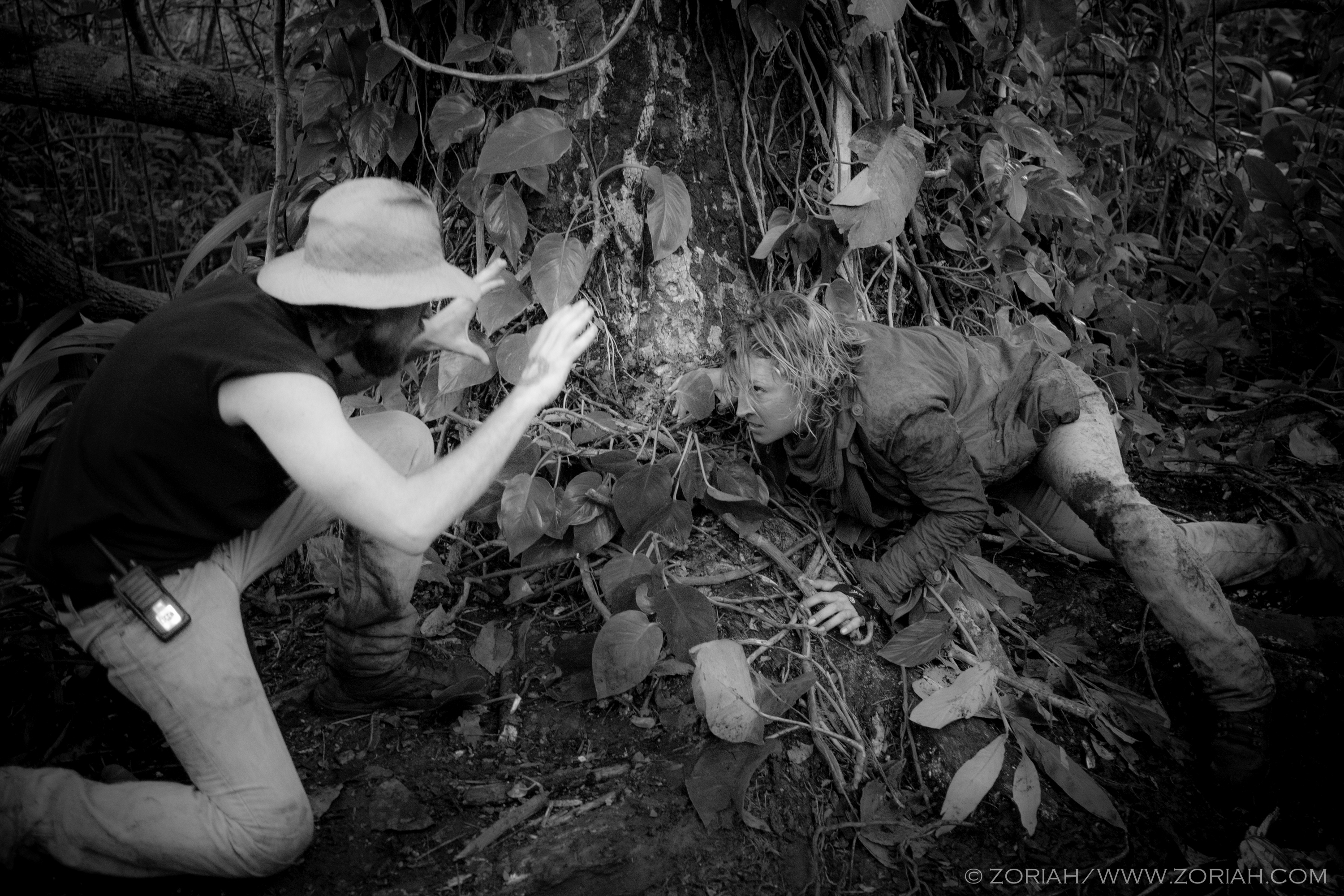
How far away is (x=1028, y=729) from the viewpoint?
2.14m

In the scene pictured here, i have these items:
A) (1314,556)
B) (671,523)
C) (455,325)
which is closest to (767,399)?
(671,523)

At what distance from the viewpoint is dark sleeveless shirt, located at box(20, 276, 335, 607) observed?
1.51 metres

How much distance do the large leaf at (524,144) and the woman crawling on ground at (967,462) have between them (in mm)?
650

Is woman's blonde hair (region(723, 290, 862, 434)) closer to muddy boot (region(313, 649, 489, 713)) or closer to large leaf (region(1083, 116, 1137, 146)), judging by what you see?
muddy boot (region(313, 649, 489, 713))

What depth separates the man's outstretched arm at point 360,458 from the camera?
4.64ft

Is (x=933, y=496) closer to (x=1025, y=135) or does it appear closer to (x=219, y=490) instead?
(x=1025, y=135)

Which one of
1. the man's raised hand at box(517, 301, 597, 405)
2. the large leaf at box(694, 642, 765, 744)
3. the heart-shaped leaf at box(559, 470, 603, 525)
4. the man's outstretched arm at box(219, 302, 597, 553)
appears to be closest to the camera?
the man's outstretched arm at box(219, 302, 597, 553)

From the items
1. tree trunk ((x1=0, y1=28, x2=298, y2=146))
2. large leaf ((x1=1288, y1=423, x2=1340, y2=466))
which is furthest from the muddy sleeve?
tree trunk ((x1=0, y1=28, x2=298, y2=146))

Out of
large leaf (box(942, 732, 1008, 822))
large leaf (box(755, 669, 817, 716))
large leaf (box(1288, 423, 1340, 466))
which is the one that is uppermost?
large leaf (box(755, 669, 817, 716))

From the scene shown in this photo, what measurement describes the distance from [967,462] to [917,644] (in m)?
0.46

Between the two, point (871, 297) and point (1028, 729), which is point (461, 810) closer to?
point (1028, 729)

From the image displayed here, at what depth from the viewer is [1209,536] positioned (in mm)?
2545

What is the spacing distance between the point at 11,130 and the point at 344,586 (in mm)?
4028

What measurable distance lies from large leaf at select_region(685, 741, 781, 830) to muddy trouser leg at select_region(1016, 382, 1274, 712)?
40.1 inches
